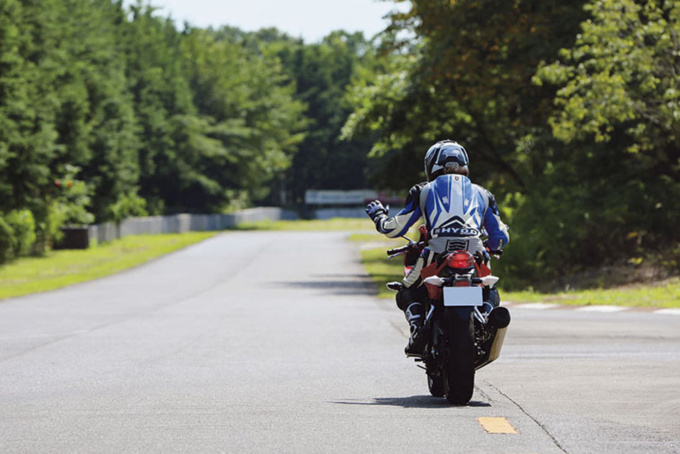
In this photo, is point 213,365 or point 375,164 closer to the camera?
point 213,365

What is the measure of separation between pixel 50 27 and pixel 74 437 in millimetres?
44821

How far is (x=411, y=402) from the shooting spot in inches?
360

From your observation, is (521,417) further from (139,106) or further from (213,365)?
(139,106)

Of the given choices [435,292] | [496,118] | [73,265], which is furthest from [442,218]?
[73,265]

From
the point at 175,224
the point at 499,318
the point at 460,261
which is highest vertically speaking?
the point at 460,261

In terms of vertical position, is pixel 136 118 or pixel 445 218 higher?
pixel 136 118

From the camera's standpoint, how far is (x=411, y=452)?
6.80m

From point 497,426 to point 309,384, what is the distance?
295 centimetres

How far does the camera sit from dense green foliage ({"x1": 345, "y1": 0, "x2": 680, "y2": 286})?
2664 centimetres

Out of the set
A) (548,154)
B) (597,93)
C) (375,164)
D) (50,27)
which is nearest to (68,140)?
(50,27)

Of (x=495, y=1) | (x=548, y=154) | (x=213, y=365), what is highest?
(x=495, y=1)

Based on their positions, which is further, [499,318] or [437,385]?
[437,385]

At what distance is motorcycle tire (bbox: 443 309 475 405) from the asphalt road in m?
0.16

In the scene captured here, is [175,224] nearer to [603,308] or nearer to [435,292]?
[603,308]
